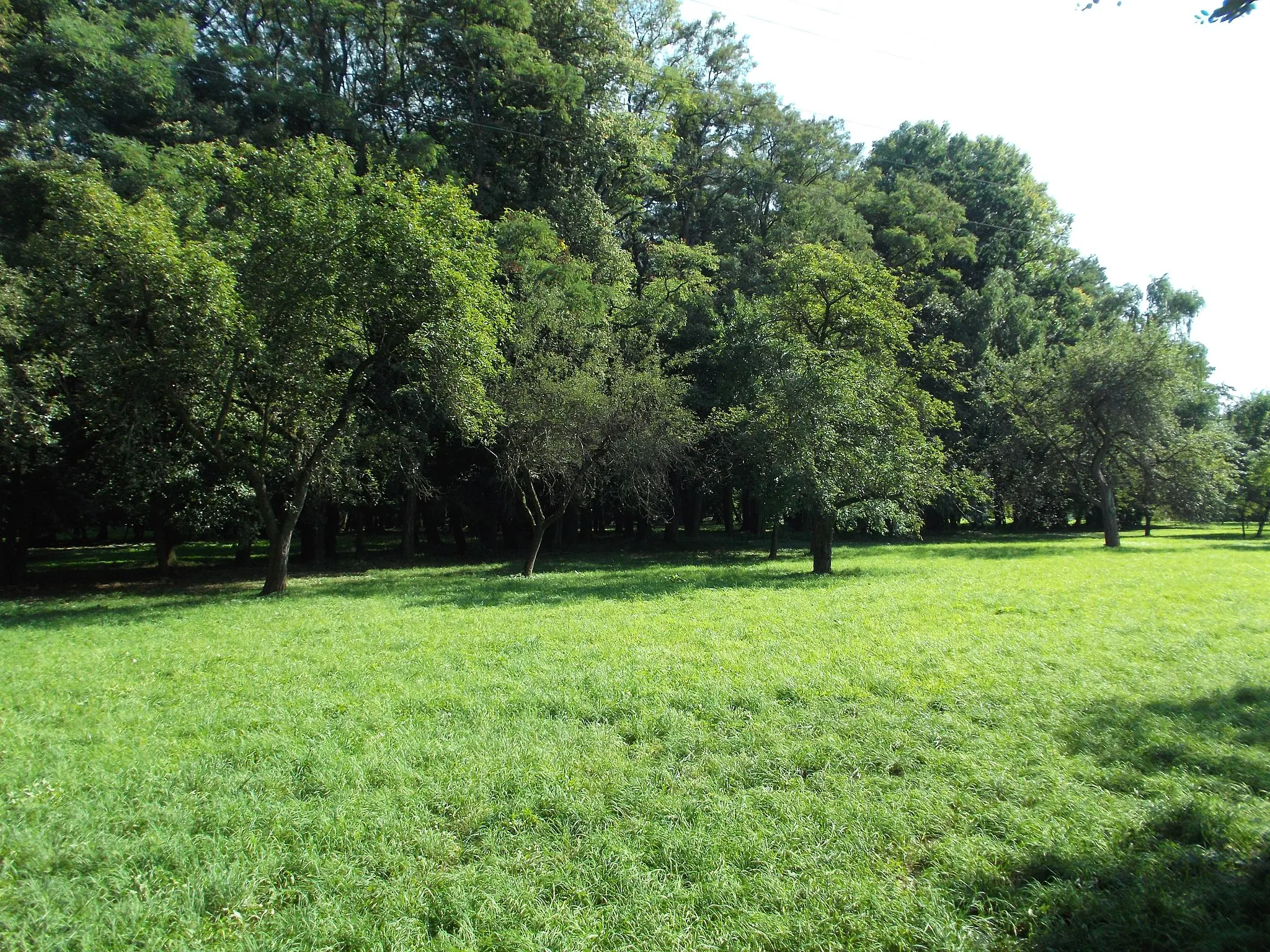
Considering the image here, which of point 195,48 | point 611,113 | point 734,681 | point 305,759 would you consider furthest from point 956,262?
point 305,759

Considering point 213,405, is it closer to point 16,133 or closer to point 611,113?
point 16,133

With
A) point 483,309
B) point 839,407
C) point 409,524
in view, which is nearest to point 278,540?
point 483,309

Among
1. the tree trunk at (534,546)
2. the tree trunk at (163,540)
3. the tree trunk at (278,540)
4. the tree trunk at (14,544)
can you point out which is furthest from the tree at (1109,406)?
the tree trunk at (14,544)

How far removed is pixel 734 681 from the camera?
296 inches

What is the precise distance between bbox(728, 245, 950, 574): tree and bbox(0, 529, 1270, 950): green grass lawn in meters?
8.42

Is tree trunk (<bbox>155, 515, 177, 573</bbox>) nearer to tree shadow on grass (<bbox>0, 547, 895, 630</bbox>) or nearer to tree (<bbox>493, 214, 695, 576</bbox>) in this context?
tree shadow on grass (<bbox>0, 547, 895, 630</bbox>)

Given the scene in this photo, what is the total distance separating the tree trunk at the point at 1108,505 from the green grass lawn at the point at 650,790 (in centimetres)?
2080

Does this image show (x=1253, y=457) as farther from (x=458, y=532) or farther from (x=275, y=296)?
(x=275, y=296)

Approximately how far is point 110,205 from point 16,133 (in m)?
11.4

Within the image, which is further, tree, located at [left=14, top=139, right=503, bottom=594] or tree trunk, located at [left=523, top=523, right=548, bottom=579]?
tree trunk, located at [left=523, top=523, right=548, bottom=579]

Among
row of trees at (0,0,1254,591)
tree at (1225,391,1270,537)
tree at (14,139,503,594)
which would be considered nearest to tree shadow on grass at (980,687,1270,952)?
row of trees at (0,0,1254,591)

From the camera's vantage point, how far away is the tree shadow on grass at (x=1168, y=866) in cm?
336

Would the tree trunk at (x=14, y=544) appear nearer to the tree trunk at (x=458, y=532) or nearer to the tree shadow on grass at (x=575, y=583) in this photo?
the tree shadow on grass at (x=575, y=583)

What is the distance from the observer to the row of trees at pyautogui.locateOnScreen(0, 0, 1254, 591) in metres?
15.8
